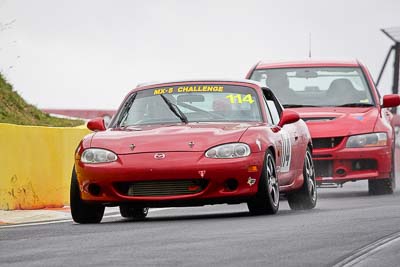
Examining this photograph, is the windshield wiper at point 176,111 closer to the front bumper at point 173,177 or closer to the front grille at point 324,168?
the front bumper at point 173,177

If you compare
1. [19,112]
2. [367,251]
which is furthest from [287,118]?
[19,112]

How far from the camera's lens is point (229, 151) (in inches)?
489

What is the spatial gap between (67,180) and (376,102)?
4.09 m

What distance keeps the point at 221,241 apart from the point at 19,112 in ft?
50.4

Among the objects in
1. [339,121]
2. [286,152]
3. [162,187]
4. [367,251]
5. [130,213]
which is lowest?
[339,121]

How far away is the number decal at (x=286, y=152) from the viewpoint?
13602mm

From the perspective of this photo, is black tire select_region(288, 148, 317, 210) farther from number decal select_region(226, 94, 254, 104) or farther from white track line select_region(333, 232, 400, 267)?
white track line select_region(333, 232, 400, 267)

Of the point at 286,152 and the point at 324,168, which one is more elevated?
the point at 286,152

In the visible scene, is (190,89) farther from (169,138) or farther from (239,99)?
(169,138)

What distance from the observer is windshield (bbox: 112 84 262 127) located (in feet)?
44.0

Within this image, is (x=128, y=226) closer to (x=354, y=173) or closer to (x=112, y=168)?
(x=112, y=168)

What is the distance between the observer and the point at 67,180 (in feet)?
58.1

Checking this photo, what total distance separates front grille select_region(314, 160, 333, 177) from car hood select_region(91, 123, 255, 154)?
5.35 meters

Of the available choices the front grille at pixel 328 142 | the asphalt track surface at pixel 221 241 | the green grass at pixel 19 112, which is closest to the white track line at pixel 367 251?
the asphalt track surface at pixel 221 241
